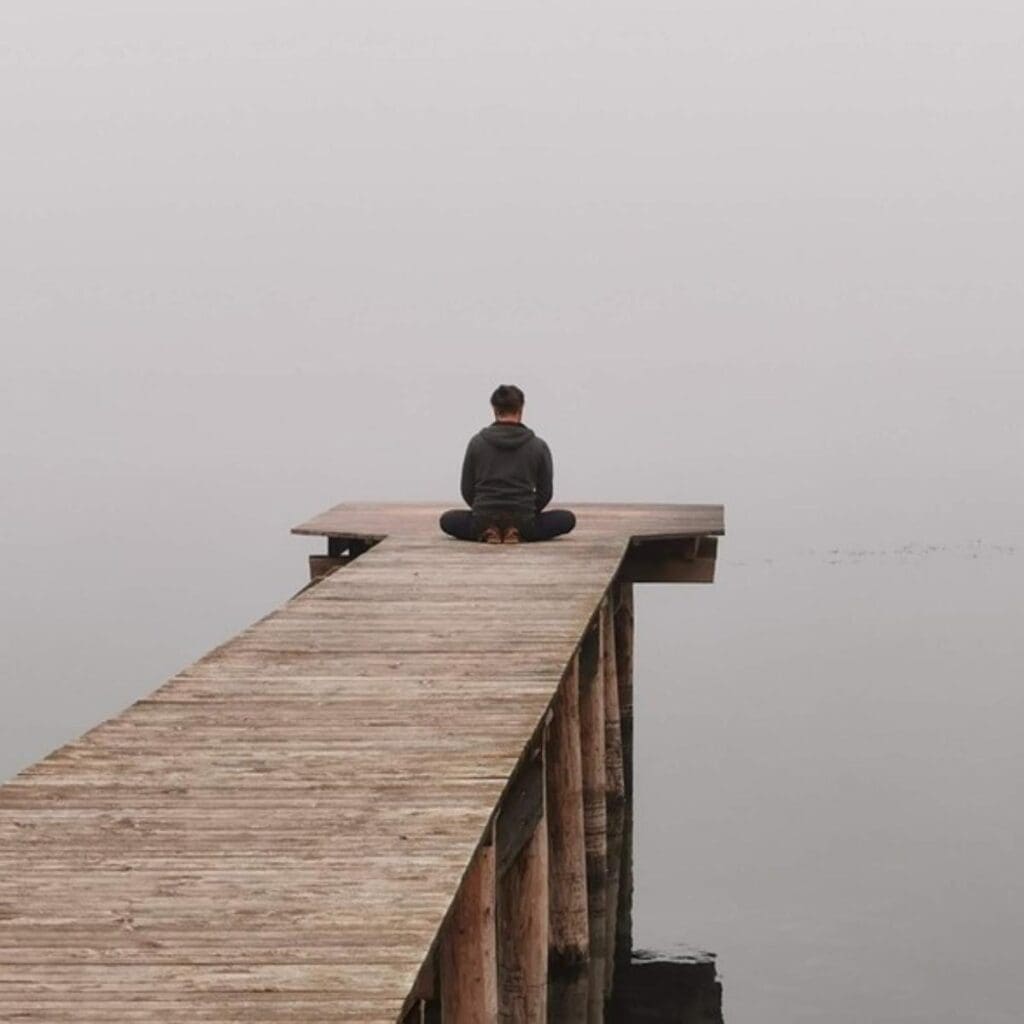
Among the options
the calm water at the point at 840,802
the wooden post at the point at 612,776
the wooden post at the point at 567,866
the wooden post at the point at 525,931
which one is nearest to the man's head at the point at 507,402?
the wooden post at the point at 612,776

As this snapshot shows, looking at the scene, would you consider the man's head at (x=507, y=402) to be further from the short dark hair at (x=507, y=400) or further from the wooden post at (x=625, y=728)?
the wooden post at (x=625, y=728)

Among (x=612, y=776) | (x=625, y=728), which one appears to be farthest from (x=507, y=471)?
(x=625, y=728)

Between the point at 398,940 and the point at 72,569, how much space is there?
54934mm

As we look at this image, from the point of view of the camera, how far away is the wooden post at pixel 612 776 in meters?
19.3

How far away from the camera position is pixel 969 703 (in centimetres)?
3356

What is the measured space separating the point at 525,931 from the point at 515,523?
21.0 ft

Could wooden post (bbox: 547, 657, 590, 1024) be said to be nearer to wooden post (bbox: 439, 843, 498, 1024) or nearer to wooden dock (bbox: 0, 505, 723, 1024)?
wooden dock (bbox: 0, 505, 723, 1024)

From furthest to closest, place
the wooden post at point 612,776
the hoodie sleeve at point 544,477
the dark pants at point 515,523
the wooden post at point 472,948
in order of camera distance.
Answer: the wooden post at point 612,776 < the dark pants at point 515,523 < the hoodie sleeve at point 544,477 < the wooden post at point 472,948

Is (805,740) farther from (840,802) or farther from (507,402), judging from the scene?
(507,402)

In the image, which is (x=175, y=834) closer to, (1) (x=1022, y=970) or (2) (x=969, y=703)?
(1) (x=1022, y=970)

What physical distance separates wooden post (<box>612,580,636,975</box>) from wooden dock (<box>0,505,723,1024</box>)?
8.40 ft

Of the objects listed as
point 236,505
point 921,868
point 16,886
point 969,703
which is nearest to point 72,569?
point 236,505

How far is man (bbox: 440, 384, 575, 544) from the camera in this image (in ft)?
59.5

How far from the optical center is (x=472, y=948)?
30.9 feet
